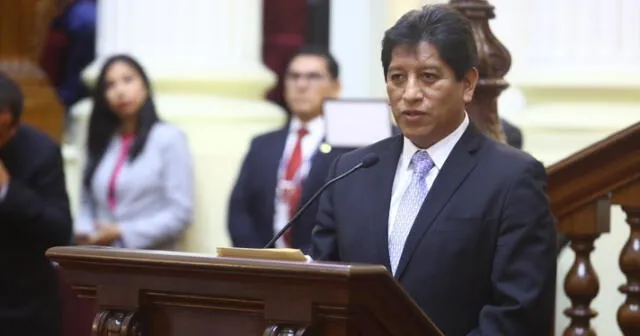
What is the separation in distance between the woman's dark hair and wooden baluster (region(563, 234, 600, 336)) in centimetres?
313

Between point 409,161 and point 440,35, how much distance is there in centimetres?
33

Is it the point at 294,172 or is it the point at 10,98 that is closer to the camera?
the point at 10,98

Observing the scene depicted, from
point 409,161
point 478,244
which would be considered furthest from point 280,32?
point 478,244

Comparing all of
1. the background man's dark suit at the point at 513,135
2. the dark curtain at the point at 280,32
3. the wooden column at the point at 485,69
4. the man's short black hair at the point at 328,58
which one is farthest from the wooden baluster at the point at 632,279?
the dark curtain at the point at 280,32

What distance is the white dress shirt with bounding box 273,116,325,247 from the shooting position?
6566mm

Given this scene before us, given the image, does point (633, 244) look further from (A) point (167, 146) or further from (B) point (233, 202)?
(A) point (167, 146)

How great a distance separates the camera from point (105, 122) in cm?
722

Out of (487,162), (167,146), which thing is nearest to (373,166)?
(487,162)

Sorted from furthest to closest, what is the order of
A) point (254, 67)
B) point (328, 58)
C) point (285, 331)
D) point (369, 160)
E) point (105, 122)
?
point (254, 67), point (105, 122), point (328, 58), point (369, 160), point (285, 331)

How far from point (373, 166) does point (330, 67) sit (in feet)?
10.4

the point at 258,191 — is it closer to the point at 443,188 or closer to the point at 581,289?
the point at 581,289

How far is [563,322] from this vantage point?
597 cm

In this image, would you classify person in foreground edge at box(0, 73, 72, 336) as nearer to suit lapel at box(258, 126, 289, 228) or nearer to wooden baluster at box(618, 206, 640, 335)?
suit lapel at box(258, 126, 289, 228)

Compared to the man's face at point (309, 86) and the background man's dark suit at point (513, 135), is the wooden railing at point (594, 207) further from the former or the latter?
the man's face at point (309, 86)
